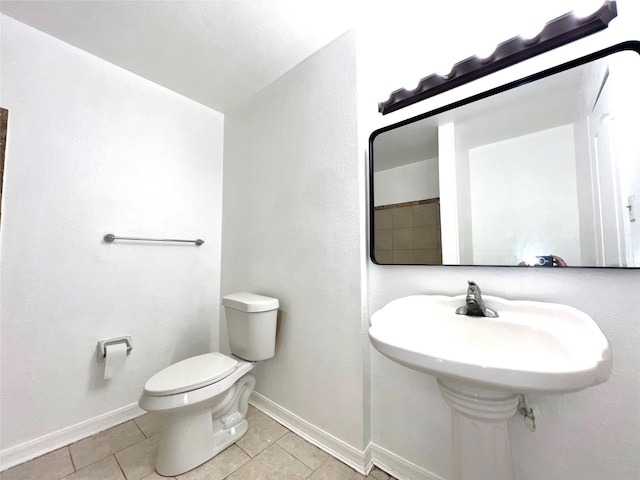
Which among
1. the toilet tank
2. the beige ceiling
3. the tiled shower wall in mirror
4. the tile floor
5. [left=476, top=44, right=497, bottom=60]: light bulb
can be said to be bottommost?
the tile floor

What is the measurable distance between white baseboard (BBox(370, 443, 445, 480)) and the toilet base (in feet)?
2.35

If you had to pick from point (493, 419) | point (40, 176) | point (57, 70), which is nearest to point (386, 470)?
point (493, 419)

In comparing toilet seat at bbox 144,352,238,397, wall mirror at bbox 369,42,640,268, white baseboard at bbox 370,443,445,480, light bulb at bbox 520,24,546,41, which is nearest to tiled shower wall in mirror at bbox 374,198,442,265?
wall mirror at bbox 369,42,640,268

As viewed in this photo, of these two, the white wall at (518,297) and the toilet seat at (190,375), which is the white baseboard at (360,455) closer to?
the white wall at (518,297)

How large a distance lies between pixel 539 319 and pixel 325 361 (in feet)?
3.05

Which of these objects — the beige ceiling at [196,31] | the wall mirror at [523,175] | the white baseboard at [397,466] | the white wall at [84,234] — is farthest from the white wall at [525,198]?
the white wall at [84,234]

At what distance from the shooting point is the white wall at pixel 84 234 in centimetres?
127

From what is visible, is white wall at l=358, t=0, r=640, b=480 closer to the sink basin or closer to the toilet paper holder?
the sink basin

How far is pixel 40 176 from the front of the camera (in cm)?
134

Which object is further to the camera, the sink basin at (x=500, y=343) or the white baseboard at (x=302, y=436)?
the white baseboard at (x=302, y=436)

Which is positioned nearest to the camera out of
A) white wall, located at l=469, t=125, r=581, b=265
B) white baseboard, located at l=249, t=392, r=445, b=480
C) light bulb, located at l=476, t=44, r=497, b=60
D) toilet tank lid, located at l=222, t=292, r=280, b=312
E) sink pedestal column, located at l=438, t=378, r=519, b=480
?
sink pedestal column, located at l=438, t=378, r=519, b=480

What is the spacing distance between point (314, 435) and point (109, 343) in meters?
1.27

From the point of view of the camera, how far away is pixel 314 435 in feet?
4.42

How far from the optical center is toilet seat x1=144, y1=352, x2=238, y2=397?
1121mm
